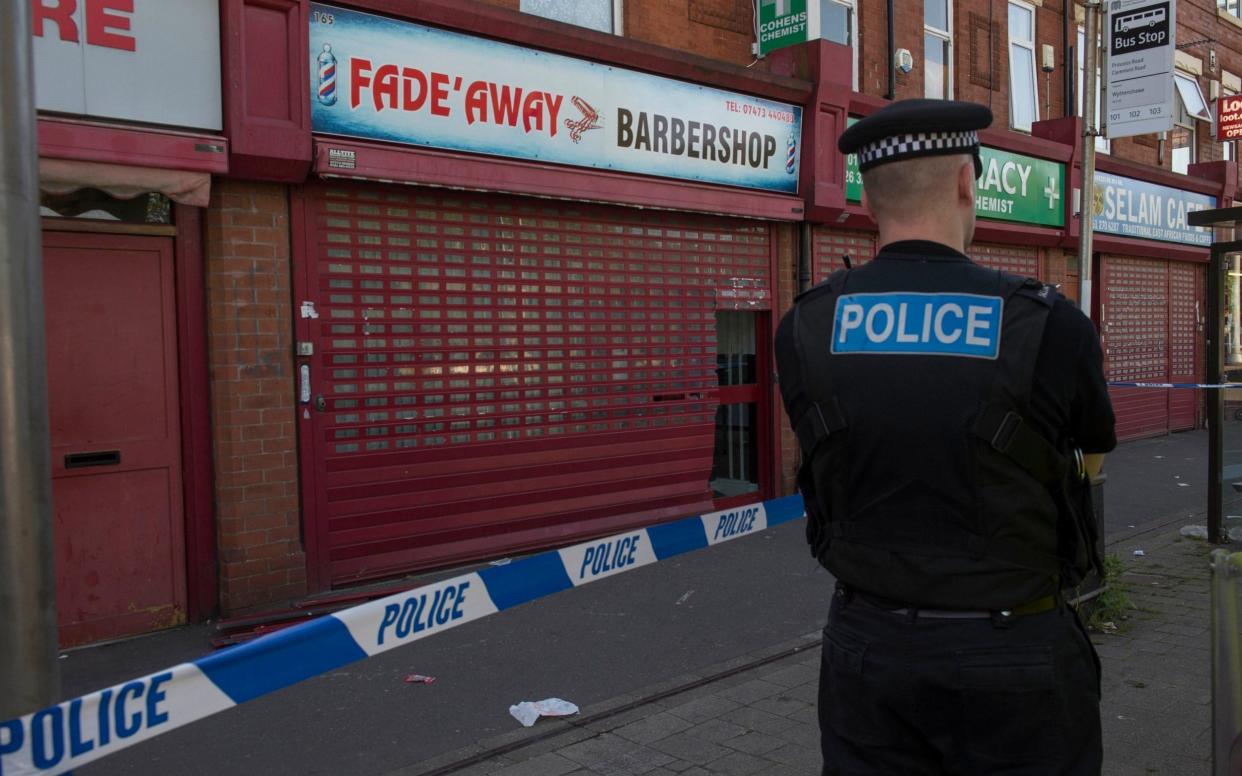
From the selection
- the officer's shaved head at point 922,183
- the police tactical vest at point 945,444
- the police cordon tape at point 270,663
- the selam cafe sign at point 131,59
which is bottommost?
the police cordon tape at point 270,663

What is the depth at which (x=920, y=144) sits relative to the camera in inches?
84.2

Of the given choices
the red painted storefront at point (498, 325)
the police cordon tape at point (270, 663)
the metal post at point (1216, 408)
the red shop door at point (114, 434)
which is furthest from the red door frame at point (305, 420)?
the metal post at point (1216, 408)

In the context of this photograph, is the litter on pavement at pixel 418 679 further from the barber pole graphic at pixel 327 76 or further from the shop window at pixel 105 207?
the barber pole graphic at pixel 327 76

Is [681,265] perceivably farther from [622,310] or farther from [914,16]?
[914,16]

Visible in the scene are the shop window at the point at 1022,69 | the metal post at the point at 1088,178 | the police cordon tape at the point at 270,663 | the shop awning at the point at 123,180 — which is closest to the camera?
the police cordon tape at the point at 270,663

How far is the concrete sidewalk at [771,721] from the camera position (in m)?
4.09

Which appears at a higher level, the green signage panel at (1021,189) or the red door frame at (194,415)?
the green signage panel at (1021,189)

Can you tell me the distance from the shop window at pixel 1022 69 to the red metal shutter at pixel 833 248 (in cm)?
458

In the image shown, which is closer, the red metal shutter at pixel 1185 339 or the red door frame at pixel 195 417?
the red door frame at pixel 195 417

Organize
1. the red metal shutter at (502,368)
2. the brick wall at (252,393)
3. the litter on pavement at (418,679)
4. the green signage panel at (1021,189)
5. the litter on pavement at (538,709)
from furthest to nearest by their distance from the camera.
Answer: the green signage panel at (1021,189), the red metal shutter at (502,368), the brick wall at (252,393), the litter on pavement at (418,679), the litter on pavement at (538,709)

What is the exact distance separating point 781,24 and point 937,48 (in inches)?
156

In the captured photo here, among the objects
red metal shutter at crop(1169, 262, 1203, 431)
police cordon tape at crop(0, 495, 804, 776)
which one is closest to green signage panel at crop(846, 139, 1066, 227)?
red metal shutter at crop(1169, 262, 1203, 431)

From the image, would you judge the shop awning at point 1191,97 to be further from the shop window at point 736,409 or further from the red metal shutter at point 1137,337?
the shop window at point 736,409

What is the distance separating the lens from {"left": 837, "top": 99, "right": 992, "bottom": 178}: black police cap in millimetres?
2137
